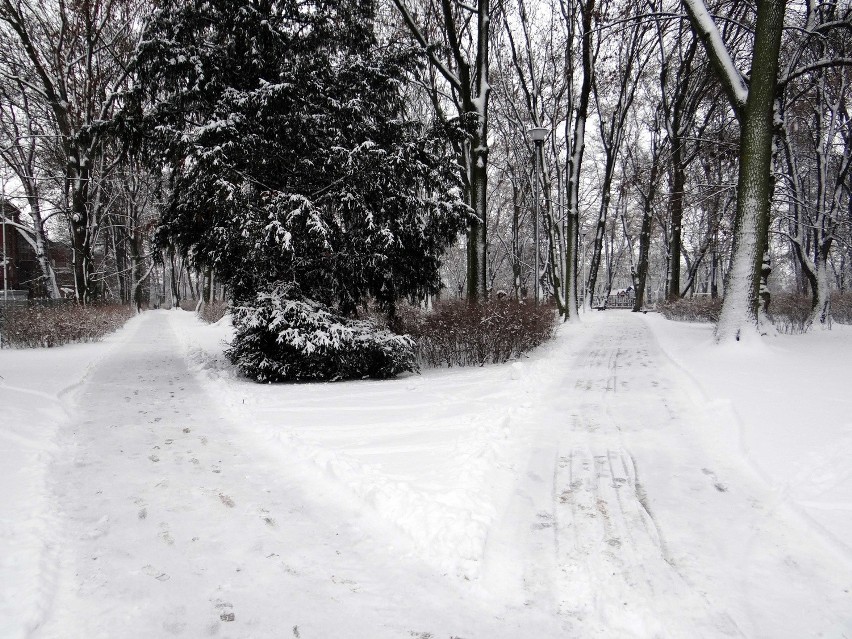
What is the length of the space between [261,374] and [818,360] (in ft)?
30.8

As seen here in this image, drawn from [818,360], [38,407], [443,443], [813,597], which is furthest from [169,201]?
[818,360]

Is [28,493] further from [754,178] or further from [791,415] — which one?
[754,178]

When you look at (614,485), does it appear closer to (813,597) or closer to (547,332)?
(813,597)

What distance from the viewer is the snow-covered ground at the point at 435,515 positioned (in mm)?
2275

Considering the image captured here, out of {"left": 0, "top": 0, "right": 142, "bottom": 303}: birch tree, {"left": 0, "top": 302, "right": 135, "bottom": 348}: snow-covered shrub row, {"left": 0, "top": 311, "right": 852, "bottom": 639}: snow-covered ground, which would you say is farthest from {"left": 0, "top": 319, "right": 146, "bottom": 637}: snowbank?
{"left": 0, "top": 0, "right": 142, "bottom": 303}: birch tree

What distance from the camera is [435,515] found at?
10.2 feet

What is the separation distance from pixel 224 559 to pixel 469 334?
7.39m

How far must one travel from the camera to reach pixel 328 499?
11.6 ft

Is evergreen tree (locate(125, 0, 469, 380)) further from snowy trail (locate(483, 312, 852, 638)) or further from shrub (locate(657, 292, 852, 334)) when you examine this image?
shrub (locate(657, 292, 852, 334))

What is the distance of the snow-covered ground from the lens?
2.28 meters

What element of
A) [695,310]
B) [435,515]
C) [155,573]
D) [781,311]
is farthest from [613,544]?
[695,310]

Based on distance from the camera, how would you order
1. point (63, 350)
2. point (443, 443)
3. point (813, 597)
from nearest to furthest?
point (813, 597) → point (443, 443) → point (63, 350)

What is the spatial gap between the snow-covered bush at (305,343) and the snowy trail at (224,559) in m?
3.10

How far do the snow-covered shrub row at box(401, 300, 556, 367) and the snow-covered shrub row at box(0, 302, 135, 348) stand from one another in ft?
33.7
